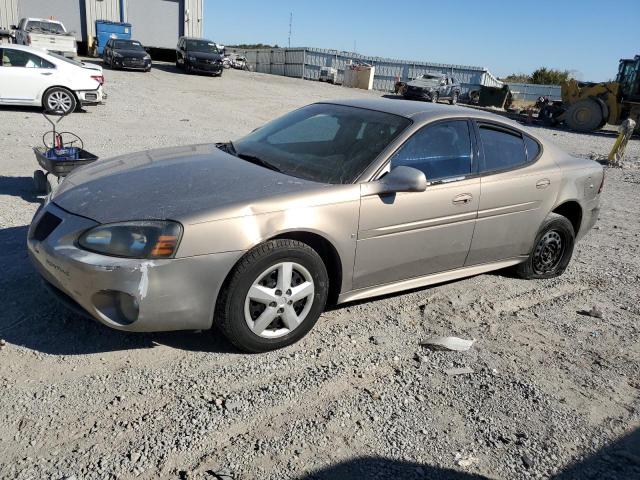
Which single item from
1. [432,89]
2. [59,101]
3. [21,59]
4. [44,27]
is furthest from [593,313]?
[44,27]

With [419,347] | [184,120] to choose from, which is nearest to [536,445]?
[419,347]

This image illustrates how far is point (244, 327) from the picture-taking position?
3299mm

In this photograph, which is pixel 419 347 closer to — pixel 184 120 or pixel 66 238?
pixel 66 238

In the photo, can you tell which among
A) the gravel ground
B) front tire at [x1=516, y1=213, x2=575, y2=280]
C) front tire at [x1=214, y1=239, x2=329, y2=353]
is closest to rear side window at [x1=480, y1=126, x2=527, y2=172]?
front tire at [x1=516, y1=213, x2=575, y2=280]

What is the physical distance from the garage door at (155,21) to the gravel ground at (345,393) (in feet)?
118

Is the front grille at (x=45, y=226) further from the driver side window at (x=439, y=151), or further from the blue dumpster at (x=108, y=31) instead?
the blue dumpster at (x=108, y=31)

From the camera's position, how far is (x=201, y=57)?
28.3 meters

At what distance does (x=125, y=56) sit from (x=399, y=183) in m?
26.3

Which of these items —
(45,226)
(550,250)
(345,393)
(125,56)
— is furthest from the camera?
(125,56)

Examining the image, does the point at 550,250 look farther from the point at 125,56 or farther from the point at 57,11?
the point at 57,11

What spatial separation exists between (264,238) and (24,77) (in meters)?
11.8

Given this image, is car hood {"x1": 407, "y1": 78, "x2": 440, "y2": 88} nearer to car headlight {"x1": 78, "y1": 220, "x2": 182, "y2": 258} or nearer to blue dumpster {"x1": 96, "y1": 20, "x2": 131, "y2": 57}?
blue dumpster {"x1": 96, "y1": 20, "x2": 131, "y2": 57}

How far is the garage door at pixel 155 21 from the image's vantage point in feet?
120

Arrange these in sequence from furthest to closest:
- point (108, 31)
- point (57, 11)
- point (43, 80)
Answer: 1. point (57, 11)
2. point (108, 31)
3. point (43, 80)
